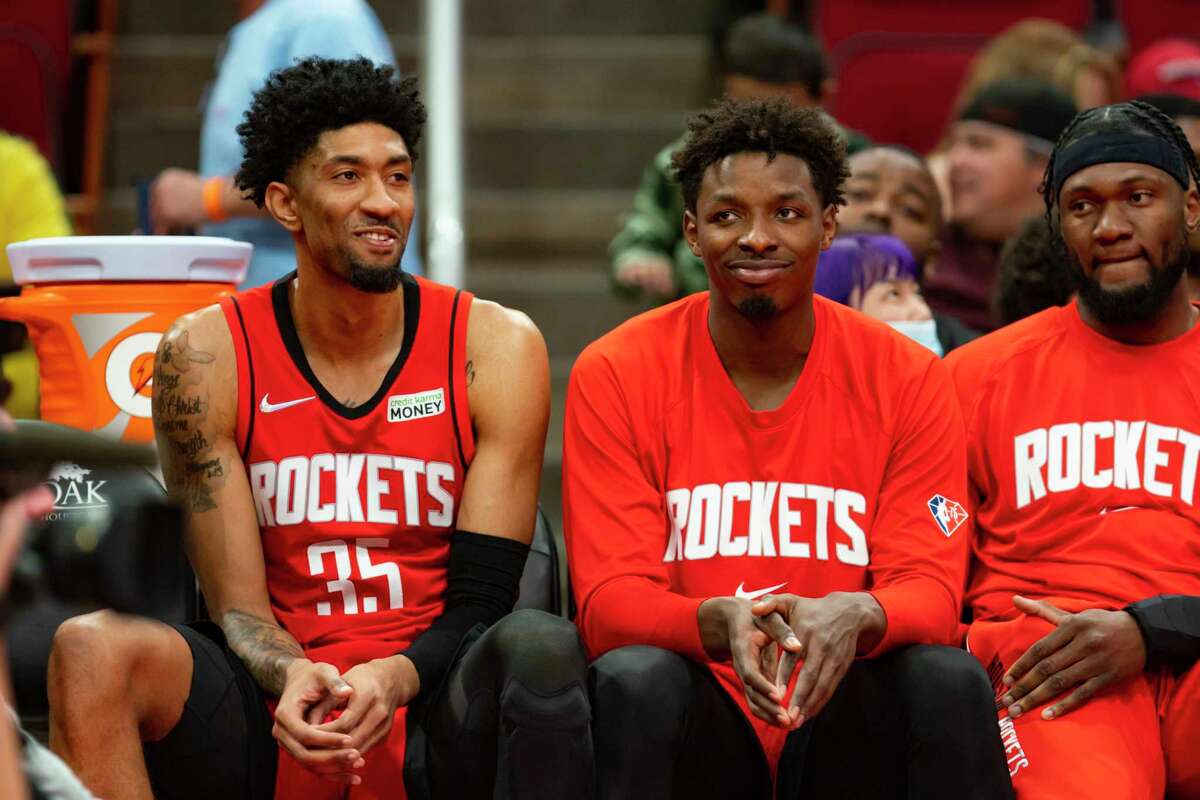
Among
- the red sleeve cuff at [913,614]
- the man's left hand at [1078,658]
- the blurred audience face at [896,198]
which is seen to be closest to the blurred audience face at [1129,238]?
the man's left hand at [1078,658]

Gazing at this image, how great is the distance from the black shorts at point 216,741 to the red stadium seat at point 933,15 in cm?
383

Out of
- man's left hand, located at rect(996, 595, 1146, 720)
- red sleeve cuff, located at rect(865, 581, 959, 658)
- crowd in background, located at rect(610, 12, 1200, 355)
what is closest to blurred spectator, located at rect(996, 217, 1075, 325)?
crowd in background, located at rect(610, 12, 1200, 355)

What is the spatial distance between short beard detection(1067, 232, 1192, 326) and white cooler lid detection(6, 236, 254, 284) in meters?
1.64

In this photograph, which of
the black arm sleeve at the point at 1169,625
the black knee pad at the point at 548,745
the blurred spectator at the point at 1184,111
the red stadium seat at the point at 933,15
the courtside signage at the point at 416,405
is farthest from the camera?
the red stadium seat at the point at 933,15

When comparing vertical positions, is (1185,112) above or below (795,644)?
above

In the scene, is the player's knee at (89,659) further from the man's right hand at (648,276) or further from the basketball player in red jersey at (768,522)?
the man's right hand at (648,276)

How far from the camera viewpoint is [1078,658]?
2879 millimetres

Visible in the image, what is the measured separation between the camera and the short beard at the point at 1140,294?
3.11 m

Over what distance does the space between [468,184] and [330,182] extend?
3075 mm

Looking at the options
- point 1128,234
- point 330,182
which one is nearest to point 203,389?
point 330,182

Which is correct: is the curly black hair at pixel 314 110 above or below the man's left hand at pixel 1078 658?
above

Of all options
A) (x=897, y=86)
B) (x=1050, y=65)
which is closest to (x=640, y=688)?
(x=1050, y=65)

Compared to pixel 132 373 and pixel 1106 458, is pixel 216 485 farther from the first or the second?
pixel 1106 458

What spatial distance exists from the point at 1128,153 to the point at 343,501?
149 centimetres
